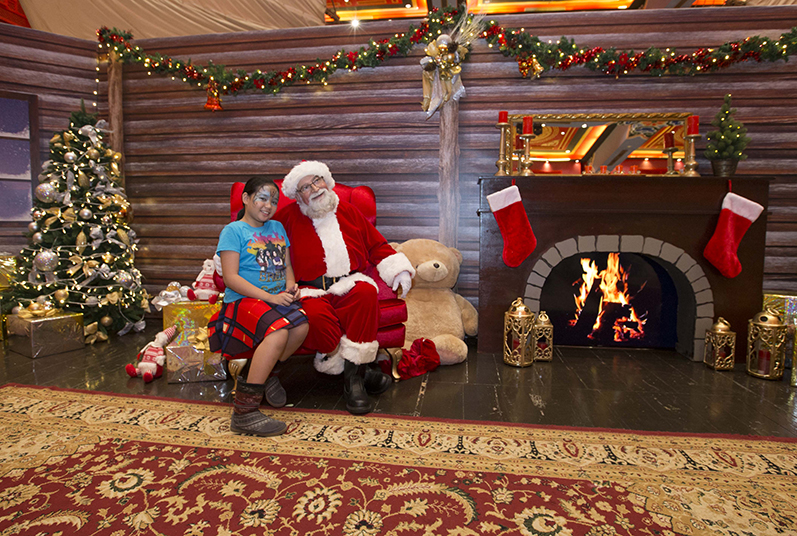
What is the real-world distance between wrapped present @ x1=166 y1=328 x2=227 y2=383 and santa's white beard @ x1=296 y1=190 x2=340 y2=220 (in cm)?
105

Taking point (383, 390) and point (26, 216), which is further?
point (26, 216)

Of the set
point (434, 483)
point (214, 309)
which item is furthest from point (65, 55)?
point (434, 483)

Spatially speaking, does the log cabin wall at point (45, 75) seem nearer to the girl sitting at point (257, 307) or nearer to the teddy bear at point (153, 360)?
the teddy bear at point (153, 360)

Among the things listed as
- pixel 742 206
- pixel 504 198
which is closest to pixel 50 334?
pixel 504 198

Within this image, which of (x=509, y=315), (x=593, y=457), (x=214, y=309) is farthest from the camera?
(x=509, y=315)

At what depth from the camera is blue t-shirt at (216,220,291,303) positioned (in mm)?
2189

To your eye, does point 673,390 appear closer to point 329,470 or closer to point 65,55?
point 329,470

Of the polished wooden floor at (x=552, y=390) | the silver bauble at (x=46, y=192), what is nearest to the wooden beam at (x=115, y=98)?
the silver bauble at (x=46, y=192)

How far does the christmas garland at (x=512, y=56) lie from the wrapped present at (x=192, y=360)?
237cm

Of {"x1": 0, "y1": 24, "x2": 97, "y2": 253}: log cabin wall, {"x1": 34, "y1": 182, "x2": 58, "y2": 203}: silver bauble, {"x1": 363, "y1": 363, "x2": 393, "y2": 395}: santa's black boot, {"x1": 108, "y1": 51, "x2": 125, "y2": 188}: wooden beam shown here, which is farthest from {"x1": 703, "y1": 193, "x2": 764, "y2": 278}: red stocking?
{"x1": 0, "y1": 24, "x2": 97, "y2": 253}: log cabin wall

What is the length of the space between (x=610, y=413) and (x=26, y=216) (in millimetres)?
5667

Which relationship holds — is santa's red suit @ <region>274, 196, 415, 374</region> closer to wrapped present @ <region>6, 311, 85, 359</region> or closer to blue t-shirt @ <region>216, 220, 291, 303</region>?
blue t-shirt @ <region>216, 220, 291, 303</region>

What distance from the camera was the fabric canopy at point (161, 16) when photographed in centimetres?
434

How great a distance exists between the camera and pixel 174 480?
5.49 ft
